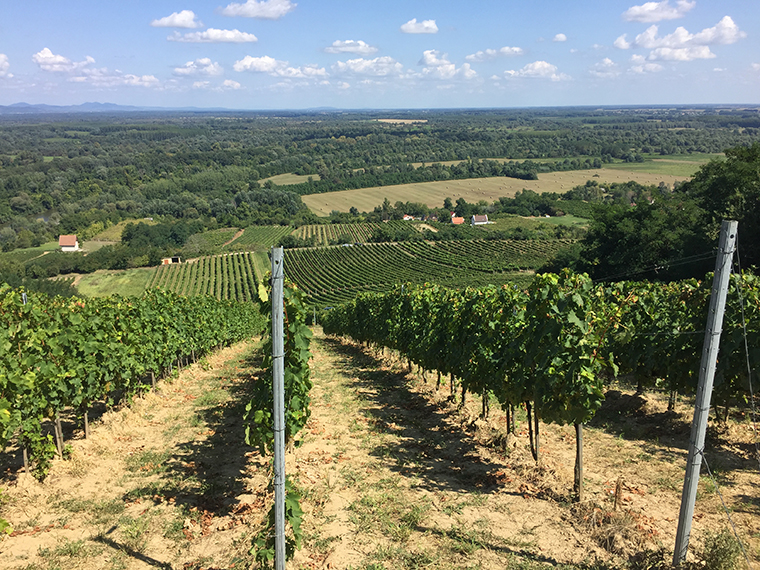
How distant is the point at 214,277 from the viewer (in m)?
75.1

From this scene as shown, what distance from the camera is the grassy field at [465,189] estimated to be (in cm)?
13500

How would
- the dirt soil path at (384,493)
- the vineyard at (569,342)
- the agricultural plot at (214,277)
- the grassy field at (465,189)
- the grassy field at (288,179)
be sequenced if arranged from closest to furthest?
the dirt soil path at (384,493) → the vineyard at (569,342) → the agricultural plot at (214,277) → the grassy field at (465,189) → the grassy field at (288,179)

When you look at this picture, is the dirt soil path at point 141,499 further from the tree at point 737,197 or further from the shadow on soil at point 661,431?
the tree at point 737,197

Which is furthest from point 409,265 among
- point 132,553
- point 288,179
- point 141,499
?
point 288,179

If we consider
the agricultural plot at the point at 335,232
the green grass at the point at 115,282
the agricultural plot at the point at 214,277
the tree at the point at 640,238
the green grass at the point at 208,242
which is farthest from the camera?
the agricultural plot at the point at 335,232

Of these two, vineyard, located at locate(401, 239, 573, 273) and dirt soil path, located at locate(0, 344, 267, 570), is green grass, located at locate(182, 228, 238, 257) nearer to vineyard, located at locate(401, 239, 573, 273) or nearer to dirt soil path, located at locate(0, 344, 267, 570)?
vineyard, located at locate(401, 239, 573, 273)

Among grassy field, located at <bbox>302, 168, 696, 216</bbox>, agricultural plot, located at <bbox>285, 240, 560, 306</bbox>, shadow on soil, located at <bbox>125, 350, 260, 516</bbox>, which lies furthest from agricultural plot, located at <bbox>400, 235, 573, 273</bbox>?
shadow on soil, located at <bbox>125, 350, 260, 516</bbox>

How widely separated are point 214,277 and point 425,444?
71384 millimetres

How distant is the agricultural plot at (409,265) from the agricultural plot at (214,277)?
281 inches

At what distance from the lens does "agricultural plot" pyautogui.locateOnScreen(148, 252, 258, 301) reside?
6769 cm

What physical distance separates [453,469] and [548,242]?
8744cm

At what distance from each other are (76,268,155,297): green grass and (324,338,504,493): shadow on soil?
205 feet

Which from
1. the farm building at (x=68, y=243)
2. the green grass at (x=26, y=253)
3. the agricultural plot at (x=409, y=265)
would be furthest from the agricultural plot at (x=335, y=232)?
the green grass at (x=26, y=253)

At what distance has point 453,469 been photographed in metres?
7.80
